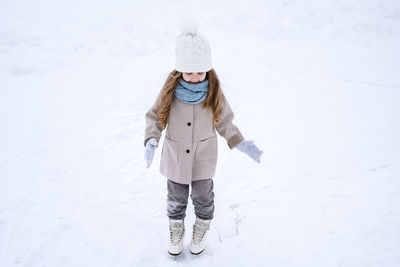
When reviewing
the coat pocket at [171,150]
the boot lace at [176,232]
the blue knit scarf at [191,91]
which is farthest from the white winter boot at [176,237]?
the blue knit scarf at [191,91]

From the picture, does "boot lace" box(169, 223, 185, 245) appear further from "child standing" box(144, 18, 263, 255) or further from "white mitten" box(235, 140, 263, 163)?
"white mitten" box(235, 140, 263, 163)

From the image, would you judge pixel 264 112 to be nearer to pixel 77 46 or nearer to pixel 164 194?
pixel 164 194

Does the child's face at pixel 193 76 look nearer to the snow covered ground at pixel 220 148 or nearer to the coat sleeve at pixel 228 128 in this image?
the coat sleeve at pixel 228 128

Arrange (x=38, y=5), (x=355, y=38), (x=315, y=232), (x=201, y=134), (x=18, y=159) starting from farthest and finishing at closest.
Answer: (x=38, y=5) < (x=355, y=38) < (x=18, y=159) < (x=315, y=232) < (x=201, y=134)

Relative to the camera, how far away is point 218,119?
2.12m

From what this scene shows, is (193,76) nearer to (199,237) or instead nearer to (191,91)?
(191,91)

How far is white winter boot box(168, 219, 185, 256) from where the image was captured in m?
2.40

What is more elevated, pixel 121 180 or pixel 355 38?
pixel 355 38

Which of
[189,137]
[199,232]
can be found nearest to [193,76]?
[189,137]

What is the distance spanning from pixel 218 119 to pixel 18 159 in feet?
8.86

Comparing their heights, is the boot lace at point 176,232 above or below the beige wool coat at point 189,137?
below

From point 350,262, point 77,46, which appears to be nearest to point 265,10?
point 77,46

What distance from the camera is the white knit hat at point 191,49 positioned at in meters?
1.87

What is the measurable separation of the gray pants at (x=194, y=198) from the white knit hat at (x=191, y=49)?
2.88 feet
